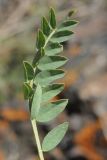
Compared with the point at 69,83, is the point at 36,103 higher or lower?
higher

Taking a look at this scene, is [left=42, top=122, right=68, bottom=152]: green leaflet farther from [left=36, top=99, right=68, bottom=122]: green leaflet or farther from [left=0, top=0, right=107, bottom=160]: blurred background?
[left=0, top=0, right=107, bottom=160]: blurred background

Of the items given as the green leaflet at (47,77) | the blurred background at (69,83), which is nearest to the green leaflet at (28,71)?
the green leaflet at (47,77)

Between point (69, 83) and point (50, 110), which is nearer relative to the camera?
point (50, 110)

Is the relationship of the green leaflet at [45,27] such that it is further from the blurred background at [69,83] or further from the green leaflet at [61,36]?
the blurred background at [69,83]

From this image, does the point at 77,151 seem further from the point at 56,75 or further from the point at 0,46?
the point at 56,75

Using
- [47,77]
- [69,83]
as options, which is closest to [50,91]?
[47,77]

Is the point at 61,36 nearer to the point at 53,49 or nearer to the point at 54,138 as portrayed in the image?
the point at 53,49
